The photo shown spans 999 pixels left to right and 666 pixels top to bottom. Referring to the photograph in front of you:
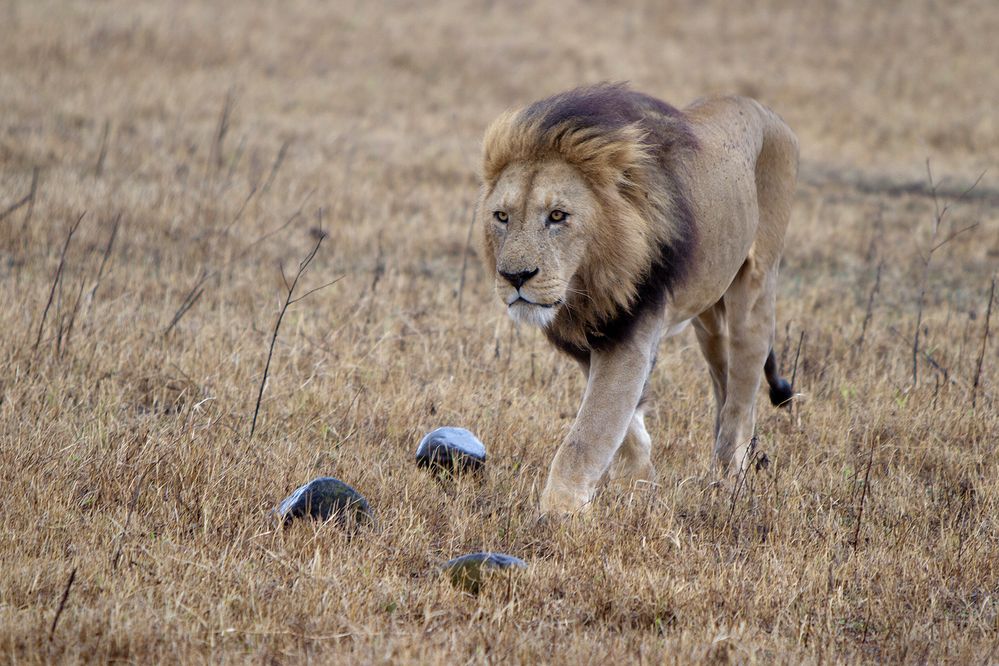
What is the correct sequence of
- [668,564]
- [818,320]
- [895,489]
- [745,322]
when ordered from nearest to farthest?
[668,564] → [895,489] → [745,322] → [818,320]

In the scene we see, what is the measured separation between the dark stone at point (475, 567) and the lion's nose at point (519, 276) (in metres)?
0.92

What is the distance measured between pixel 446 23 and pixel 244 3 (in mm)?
3804

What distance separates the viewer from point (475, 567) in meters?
3.48

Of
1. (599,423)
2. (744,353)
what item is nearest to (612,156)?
(599,423)

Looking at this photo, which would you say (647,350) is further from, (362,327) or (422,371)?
(362,327)

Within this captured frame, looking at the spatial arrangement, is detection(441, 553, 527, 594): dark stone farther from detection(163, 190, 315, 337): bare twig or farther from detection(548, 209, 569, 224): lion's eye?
detection(163, 190, 315, 337): bare twig

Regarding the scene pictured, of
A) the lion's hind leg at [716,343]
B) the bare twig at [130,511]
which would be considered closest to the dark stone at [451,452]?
the bare twig at [130,511]

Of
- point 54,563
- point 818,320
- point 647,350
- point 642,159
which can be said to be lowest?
point 818,320

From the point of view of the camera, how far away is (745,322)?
205 inches

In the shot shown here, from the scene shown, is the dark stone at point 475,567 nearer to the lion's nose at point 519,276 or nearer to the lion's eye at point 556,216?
the lion's nose at point 519,276

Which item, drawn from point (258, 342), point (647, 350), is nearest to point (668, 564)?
point (647, 350)

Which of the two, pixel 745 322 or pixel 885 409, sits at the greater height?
pixel 745 322

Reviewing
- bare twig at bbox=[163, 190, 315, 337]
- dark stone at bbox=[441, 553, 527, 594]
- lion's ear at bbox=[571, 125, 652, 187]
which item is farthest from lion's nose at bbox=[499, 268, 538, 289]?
bare twig at bbox=[163, 190, 315, 337]

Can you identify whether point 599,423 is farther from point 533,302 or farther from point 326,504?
point 326,504
